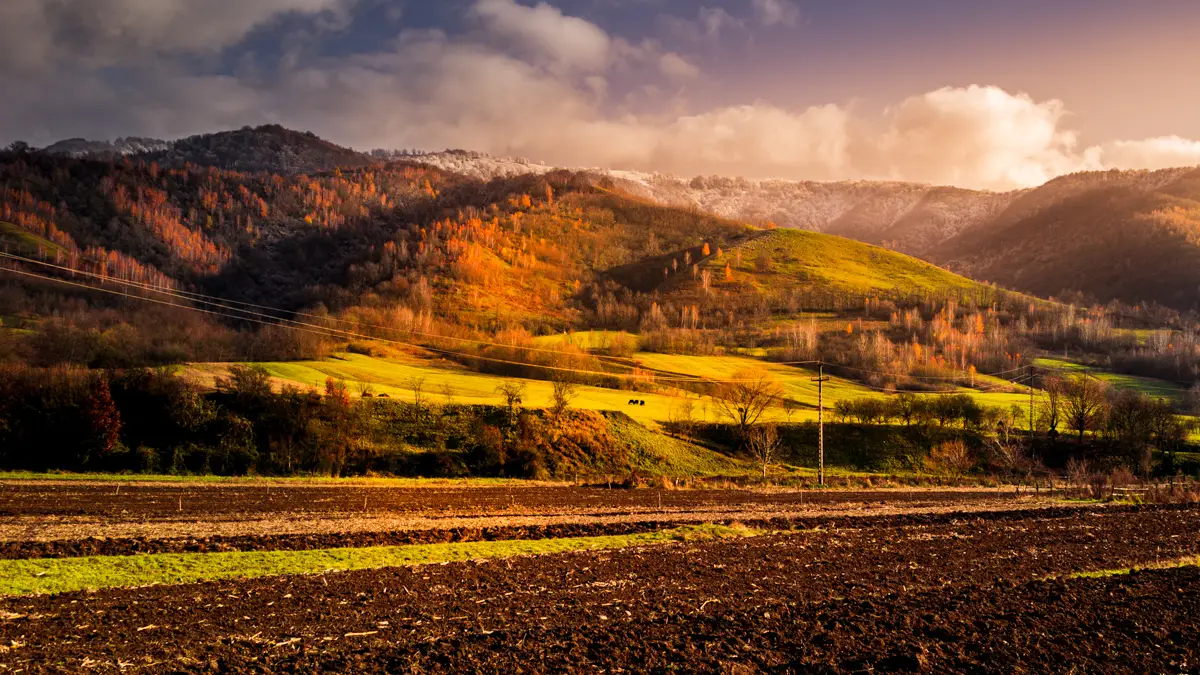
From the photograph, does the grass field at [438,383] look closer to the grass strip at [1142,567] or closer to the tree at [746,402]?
the tree at [746,402]

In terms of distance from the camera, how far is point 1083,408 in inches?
3110

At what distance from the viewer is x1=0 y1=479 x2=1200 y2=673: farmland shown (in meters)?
13.5

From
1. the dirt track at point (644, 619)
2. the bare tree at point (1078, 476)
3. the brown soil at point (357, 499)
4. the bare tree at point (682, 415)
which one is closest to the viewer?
the dirt track at point (644, 619)

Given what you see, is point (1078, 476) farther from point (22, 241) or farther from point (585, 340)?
point (22, 241)

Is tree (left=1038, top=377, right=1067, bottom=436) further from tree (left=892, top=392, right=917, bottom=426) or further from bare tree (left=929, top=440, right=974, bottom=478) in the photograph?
tree (left=892, top=392, right=917, bottom=426)

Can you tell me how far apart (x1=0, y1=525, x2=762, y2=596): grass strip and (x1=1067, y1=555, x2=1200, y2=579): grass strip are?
1312 cm

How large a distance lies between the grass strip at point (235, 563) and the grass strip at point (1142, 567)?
1312cm

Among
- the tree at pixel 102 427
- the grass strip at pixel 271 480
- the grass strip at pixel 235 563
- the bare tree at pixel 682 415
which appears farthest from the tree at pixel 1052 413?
the tree at pixel 102 427

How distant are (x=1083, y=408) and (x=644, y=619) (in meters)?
81.2

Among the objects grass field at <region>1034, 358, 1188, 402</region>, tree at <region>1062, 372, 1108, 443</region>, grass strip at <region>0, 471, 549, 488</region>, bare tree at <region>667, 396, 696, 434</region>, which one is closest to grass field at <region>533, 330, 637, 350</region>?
bare tree at <region>667, 396, 696, 434</region>

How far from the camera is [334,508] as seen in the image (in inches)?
1464

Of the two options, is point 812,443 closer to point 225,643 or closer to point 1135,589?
point 1135,589

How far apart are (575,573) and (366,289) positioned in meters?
171

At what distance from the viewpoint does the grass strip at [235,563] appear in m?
19.4
